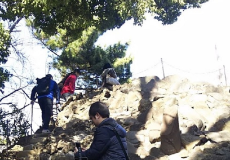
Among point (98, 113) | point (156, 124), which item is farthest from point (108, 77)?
point (98, 113)

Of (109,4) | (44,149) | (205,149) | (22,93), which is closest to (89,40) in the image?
(109,4)

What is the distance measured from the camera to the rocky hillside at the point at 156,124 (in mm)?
6090

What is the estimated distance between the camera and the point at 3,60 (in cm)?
751

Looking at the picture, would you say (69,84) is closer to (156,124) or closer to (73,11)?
(73,11)

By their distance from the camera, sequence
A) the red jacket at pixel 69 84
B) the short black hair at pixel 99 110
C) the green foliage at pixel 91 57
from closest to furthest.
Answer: the short black hair at pixel 99 110 < the red jacket at pixel 69 84 < the green foliage at pixel 91 57

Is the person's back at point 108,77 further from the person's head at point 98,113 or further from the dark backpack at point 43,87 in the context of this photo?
the person's head at point 98,113

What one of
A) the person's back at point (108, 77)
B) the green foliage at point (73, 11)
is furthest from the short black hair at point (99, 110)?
the person's back at point (108, 77)

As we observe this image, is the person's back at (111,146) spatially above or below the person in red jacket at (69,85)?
below

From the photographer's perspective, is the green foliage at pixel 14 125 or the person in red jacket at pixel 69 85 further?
the person in red jacket at pixel 69 85

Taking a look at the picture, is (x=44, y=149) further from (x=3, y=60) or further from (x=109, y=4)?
(x=109, y=4)

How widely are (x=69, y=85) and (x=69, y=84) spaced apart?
3cm

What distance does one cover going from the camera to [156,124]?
723 centimetres

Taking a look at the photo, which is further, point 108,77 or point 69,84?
point 108,77

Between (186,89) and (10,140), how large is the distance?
5.70 meters
